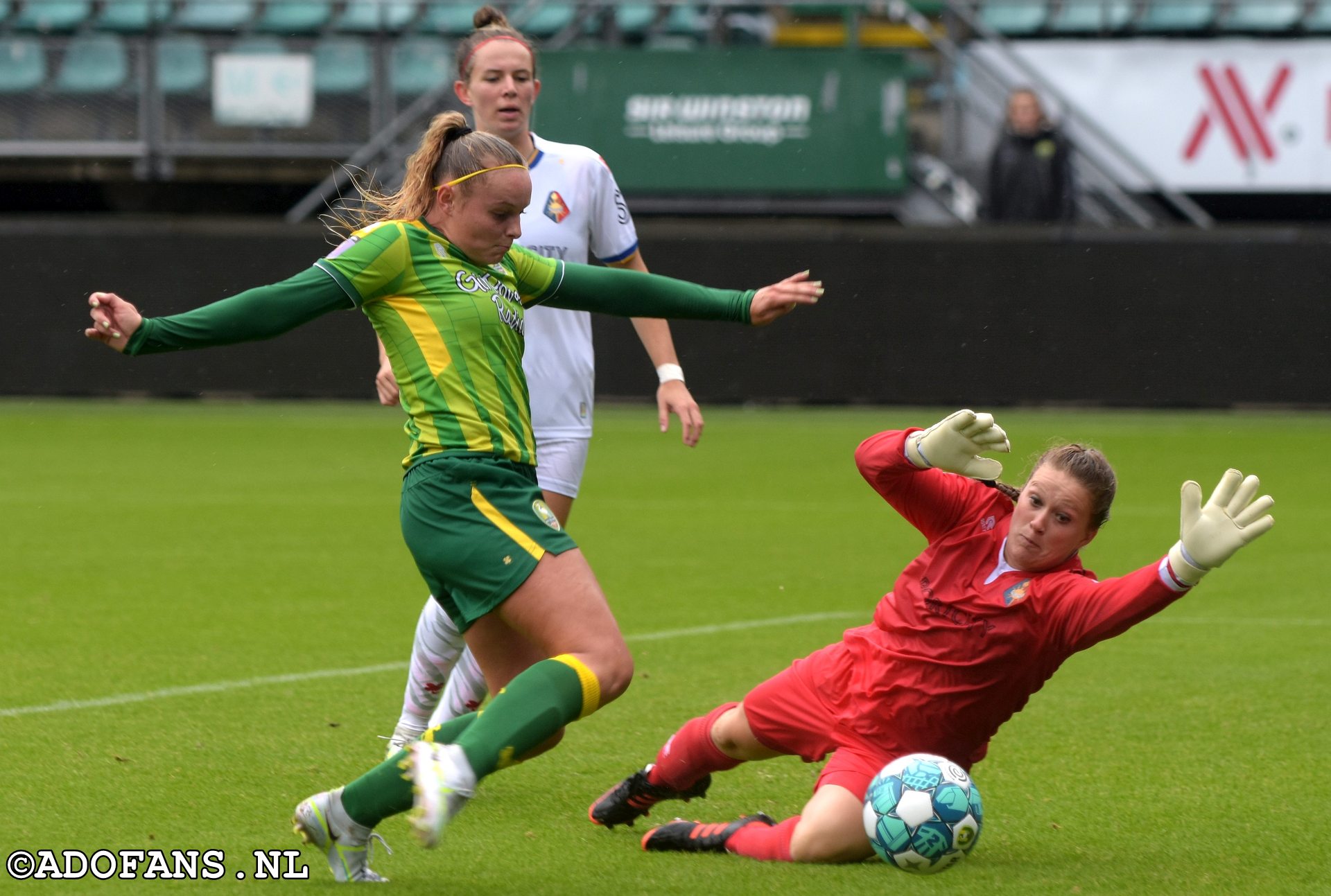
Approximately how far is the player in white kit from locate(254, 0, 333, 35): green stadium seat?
16.6 m

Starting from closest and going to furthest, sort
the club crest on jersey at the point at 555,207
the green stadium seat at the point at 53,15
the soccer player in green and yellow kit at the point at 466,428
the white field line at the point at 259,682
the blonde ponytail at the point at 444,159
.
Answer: the soccer player in green and yellow kit at the point at 466,428
the blonde ponytail at the point at 444,159
the club crest on jersey at the point at 555,207
the white field line at the point at 259,682
the green stadium seat at the point at 53,15

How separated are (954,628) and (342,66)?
1652cm

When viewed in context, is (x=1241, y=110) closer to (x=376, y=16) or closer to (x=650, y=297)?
(x=376, y=16)

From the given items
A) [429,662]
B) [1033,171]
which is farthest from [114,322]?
[1033,171]

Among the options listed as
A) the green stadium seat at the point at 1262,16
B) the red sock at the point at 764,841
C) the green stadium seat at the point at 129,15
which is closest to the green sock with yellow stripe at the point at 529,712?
the red sock at the point at 764,841

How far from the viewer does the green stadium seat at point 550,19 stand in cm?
2042

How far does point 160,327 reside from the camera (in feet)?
12.2

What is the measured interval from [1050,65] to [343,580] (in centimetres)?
1343

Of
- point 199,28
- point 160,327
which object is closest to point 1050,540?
point 160,327

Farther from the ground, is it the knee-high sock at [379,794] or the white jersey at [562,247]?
the white jersey at [562,247]

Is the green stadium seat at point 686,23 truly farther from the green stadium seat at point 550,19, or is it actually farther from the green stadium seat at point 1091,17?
the green stadium seat at point 1091,17

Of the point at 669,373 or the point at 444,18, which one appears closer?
the point at 669,373

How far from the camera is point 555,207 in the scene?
547 cm

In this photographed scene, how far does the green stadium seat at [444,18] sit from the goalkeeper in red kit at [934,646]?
1678 cm
